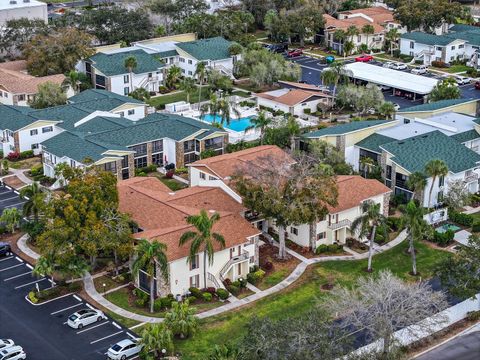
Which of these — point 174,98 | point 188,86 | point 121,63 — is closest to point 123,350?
point 188,86

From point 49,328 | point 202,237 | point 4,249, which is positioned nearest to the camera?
point 49,328

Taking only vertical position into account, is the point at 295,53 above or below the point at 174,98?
above

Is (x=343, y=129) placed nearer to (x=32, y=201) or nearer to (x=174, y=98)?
(x=32, y=201)

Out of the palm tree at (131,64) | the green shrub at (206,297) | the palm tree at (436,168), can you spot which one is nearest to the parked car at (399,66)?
the palm tree at (131,64)

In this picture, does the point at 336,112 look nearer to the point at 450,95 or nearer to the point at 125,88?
the point at 450,95

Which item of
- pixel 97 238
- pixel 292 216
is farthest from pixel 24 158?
pixel 292 216
